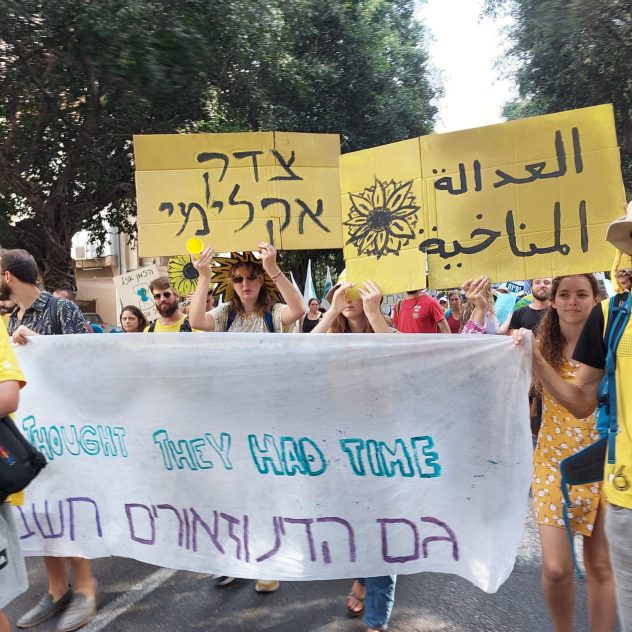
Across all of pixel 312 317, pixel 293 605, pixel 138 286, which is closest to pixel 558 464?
pixel 293 605

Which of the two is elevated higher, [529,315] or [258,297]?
[258,297]

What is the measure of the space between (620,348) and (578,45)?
9854 mm

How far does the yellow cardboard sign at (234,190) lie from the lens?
11.7 feet

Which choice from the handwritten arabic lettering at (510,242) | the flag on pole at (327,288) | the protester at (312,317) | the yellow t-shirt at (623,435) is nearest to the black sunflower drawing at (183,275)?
the flag on pole at (327,288)

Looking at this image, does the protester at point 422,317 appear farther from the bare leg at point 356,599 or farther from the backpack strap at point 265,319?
the bare leg at point 356,599

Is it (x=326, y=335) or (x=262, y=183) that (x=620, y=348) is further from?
(x=262, y=183)

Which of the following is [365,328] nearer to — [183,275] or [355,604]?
[355,604]

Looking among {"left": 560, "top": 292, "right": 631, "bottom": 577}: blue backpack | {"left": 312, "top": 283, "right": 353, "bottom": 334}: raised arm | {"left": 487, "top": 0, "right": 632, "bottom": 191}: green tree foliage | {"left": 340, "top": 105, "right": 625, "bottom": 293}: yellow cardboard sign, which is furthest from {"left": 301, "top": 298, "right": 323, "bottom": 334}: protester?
{"left": 560, "top": 292, "right": 631, "bottom": 577}: blue backpack

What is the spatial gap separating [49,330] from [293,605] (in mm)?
2005

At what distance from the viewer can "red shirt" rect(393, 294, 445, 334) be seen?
5.88 metres

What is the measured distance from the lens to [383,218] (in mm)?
3289

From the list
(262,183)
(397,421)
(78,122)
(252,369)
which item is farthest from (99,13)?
(397,421)

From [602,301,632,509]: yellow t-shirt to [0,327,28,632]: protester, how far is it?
2050mm

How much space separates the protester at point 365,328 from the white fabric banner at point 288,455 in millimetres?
257
